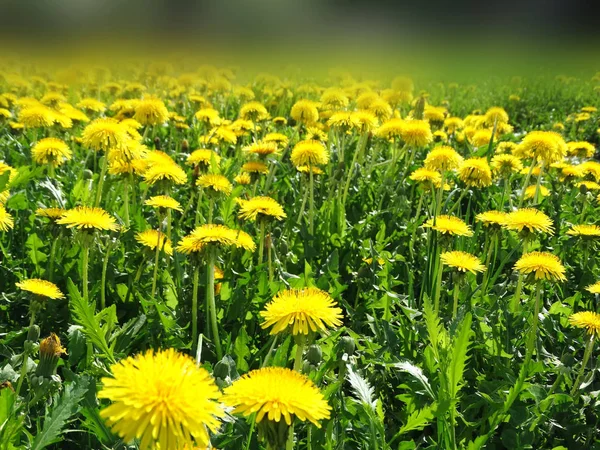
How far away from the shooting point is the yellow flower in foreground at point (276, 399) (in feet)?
3.21

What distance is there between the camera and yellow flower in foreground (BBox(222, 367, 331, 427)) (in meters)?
0.98

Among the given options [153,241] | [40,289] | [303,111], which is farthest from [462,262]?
[303,111]

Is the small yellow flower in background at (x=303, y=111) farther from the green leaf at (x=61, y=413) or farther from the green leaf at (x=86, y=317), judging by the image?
the green leaf at (x=61, y=413)

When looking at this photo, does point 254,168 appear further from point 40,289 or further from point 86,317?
point 86,317

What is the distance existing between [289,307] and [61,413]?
1.73 feet

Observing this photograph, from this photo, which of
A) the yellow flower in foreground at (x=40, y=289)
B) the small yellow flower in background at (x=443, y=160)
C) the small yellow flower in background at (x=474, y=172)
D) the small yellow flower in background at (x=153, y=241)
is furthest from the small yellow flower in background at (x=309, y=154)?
the yellow flower in foreground at (x=40, y=289)

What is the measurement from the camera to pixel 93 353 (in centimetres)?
178

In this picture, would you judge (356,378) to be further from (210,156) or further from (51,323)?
(210,156)

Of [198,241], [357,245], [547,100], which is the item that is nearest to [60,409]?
A: [198,241]

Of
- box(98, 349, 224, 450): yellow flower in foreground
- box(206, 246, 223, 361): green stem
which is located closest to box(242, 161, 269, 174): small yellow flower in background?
box(206, 246, 223, 361): green stem

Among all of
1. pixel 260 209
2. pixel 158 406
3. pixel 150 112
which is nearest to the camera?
pixel 158 406

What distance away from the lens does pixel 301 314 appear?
1297 mm

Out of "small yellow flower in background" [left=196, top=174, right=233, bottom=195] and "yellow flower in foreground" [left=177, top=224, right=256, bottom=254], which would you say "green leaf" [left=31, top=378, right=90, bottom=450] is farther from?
"small yellow flower in background" [left=196, top=174, right=233, bottom=195]

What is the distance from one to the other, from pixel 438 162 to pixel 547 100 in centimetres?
685
